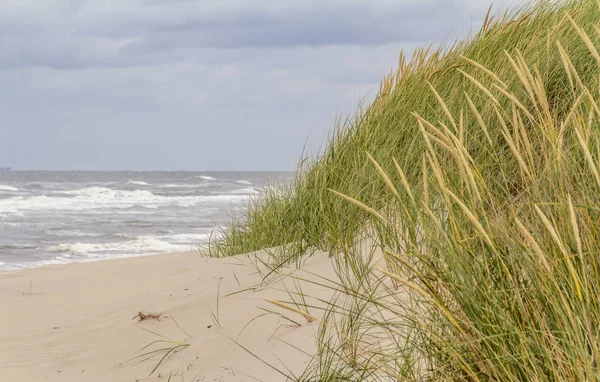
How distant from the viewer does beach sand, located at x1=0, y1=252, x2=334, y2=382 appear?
312cm

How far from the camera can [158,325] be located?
13.4 ft

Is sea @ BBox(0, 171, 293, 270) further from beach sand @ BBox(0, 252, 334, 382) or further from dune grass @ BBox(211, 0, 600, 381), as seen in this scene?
dune grass @ BBox(211, 0, 600, 381)

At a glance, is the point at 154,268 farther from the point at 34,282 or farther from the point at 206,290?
the point at 206,290

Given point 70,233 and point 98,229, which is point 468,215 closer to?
point 70,233

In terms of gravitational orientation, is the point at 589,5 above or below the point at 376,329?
above

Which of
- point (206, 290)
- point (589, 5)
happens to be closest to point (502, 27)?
point (589, 5)

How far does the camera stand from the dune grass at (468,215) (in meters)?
1.64

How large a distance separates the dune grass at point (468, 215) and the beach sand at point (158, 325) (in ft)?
0.94

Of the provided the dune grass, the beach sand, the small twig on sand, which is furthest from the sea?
the small twig on sand

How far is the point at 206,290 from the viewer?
460 centimetres

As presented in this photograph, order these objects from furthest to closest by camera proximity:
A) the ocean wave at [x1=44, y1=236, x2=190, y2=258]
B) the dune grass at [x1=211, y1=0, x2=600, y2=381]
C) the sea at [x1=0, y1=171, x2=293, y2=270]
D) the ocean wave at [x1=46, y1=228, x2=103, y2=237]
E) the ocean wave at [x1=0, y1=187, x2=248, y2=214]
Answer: the ocean wave at [x1=0, y1=187, x2=248, y2=214] → the ocean wave at [x1=46, y1=228, x2=103, y2=237] → the ocean wave at [x1=44, y1=236, x2=190, y2=258] → the sea at [x1=0, y1=171, x2=293, y2=270] → the dune grass at [x1=211, y1=0, x2=600, y2=381]

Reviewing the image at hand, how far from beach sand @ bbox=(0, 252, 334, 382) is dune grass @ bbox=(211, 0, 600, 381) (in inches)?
11.2

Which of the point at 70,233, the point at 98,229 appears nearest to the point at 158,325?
the point at 70,233

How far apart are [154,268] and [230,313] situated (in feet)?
9.19
